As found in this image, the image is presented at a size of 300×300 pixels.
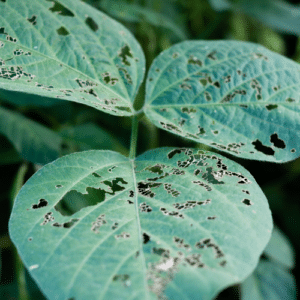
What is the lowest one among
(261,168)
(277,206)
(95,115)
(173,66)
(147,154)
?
(277,206)

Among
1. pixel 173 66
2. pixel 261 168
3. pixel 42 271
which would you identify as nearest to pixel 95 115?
pixel 173 66

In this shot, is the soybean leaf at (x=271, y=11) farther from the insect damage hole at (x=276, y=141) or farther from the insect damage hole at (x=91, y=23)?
the insect damage hole at (x=276, y=141)

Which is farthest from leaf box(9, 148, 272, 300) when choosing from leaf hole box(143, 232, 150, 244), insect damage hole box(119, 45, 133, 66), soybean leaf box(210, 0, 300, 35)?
soybean leaf box(210, 0, 300, 35)

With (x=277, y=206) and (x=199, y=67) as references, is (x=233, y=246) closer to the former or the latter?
(x=199, y=67)

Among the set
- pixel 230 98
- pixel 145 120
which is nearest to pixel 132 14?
pixel 145 120

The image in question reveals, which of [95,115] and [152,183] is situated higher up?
[152,183]

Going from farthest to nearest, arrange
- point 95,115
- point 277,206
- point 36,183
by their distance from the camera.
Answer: point 277,206, point 95,115, point 36,183

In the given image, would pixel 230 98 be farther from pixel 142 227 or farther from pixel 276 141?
pixel 142 227
